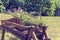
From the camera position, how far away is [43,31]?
7.80m

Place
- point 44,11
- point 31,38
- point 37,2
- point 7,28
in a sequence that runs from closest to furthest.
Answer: point 31,38 → point 7,28 → point 37,2 → point 44,11

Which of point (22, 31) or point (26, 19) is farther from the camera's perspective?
point (26, 19)

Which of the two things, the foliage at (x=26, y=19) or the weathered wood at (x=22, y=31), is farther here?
the foliage at (x=26, y=19)

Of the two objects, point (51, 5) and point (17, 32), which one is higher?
point (17, 32)

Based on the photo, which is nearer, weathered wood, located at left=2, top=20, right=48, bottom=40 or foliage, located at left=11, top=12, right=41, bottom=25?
weathered wood, located at left=2, top=20, right=48, bottom=40

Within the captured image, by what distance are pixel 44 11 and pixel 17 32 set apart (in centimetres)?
3109

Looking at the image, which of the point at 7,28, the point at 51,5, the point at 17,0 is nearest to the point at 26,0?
the point at 17,0

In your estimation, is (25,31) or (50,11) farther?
(50,11)

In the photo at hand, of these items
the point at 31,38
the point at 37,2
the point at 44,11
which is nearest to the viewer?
the point at 31,38

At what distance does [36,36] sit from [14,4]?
3014 cm

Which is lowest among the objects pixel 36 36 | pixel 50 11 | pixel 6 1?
pixel 50 11

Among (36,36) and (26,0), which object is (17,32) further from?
(26,0)

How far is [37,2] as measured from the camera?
36344 mm

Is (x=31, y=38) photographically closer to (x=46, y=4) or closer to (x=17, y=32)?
(x=17, y=32)
